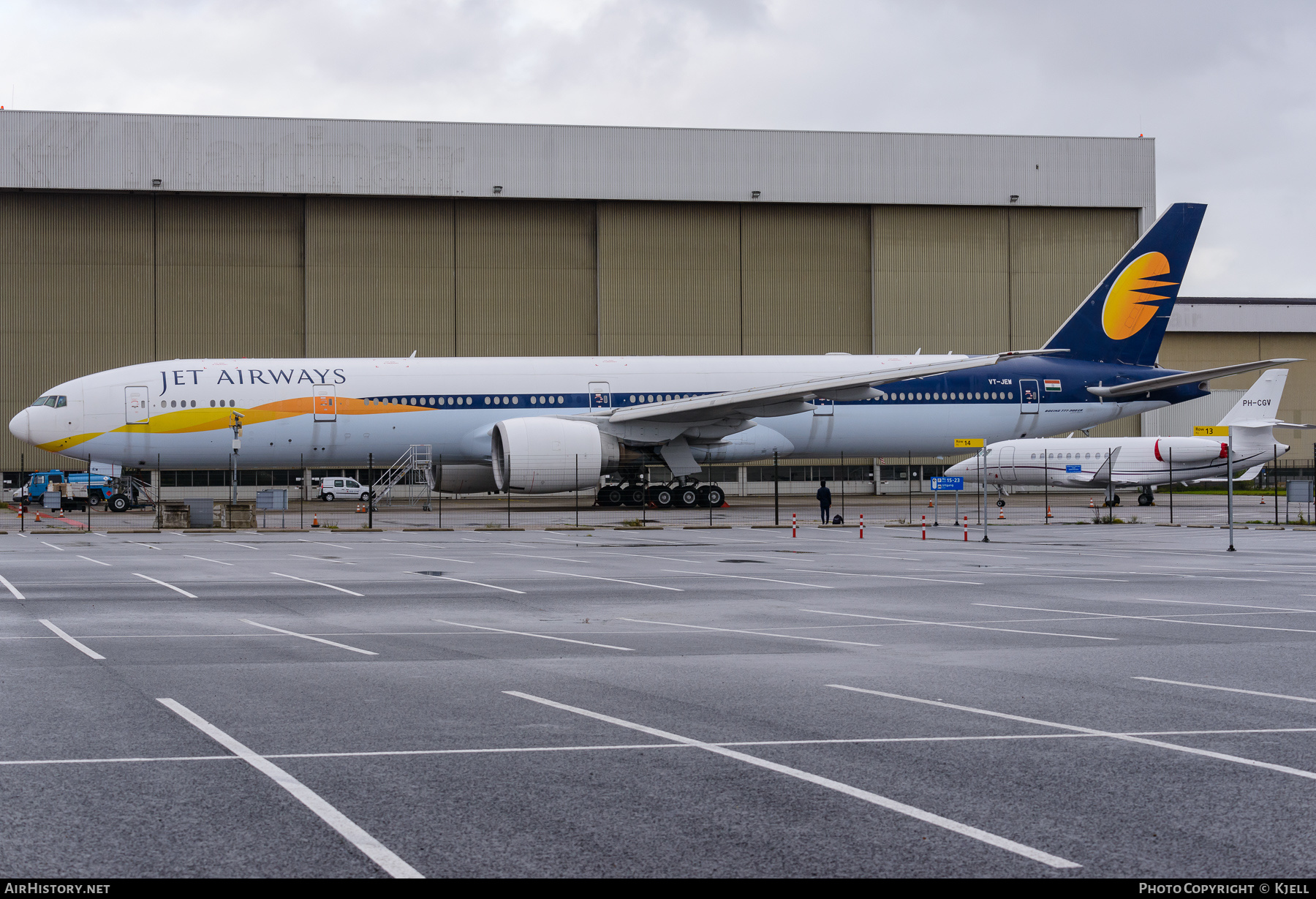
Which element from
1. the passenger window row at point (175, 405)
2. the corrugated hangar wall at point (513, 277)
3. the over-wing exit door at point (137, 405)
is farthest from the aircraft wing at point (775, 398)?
the corrugated hangar wall at point (513, 277)

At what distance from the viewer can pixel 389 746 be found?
729cm

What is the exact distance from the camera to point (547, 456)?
37531mm

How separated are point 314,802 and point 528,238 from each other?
181 ft

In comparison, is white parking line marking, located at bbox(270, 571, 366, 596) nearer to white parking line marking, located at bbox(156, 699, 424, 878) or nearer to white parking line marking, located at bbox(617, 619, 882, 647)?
white parking line marking, located at bbox(617, 619, 882, 647)

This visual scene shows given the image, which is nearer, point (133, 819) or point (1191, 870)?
point (1191, 870)

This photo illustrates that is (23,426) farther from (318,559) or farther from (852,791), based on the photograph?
(852,791)

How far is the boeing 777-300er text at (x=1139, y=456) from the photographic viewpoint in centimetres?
4991

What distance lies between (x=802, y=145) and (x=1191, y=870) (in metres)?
58.6

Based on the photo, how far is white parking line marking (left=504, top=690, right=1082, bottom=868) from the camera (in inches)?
205

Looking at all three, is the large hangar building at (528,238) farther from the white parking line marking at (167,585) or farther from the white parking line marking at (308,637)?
the white parking line marking at (308,637)

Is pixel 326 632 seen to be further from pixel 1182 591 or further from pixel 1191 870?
pixel 1182 591

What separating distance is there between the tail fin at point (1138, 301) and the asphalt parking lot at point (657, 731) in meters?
29.9

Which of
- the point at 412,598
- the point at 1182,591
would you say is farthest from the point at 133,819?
the point at 1182,591

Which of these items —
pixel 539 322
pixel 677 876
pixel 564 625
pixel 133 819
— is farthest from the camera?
pixel 539 322
